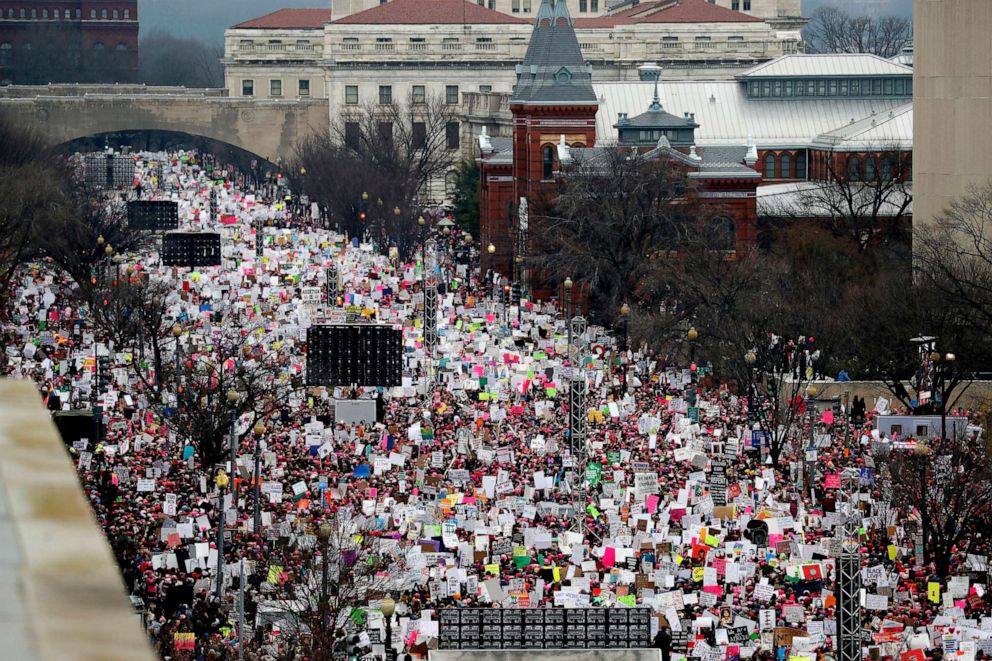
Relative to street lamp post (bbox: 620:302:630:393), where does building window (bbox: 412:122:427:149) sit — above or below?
above

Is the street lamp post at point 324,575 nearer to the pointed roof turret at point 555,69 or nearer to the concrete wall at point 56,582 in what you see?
the concrete wall at point 56,582

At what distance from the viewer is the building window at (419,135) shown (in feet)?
458

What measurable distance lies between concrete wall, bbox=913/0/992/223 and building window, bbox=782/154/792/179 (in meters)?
27.8

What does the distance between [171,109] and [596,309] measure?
95.3 m

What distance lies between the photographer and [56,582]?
169 inches

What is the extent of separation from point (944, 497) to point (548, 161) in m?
58.4

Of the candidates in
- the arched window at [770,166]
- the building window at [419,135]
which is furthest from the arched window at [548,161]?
the building window at [419,135]

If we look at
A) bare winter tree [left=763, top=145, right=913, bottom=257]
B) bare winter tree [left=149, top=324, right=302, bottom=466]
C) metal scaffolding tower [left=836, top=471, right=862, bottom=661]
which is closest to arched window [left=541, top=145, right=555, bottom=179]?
bare winter tree [left=763, top=145, right=913, bottom=257]

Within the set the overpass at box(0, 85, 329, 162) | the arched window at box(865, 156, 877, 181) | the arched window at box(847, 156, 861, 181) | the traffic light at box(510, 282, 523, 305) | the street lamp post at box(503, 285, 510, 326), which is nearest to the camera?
the street lamp post at box(503, 285, 510, 326)

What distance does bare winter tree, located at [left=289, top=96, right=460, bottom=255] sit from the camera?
105 m

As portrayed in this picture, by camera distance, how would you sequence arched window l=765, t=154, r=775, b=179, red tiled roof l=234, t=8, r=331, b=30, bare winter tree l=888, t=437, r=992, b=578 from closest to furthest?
bare winter tree l=888, t=437, r=992, b=578, arched window l=765, t=154, r=775, b=179, red tiled roof l=234, t=8, r=331, b=30

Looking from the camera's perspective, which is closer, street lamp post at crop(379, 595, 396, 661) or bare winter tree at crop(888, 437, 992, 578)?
street lamp post at crop(379, 595, 396, 661)

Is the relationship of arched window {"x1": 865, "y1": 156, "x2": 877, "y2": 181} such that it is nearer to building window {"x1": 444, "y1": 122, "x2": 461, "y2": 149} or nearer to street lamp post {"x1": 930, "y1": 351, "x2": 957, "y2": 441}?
street lamp post {"x1": 930, "y1": 351, "x2": 957, "y2": 441}

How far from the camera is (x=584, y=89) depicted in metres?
92.4
